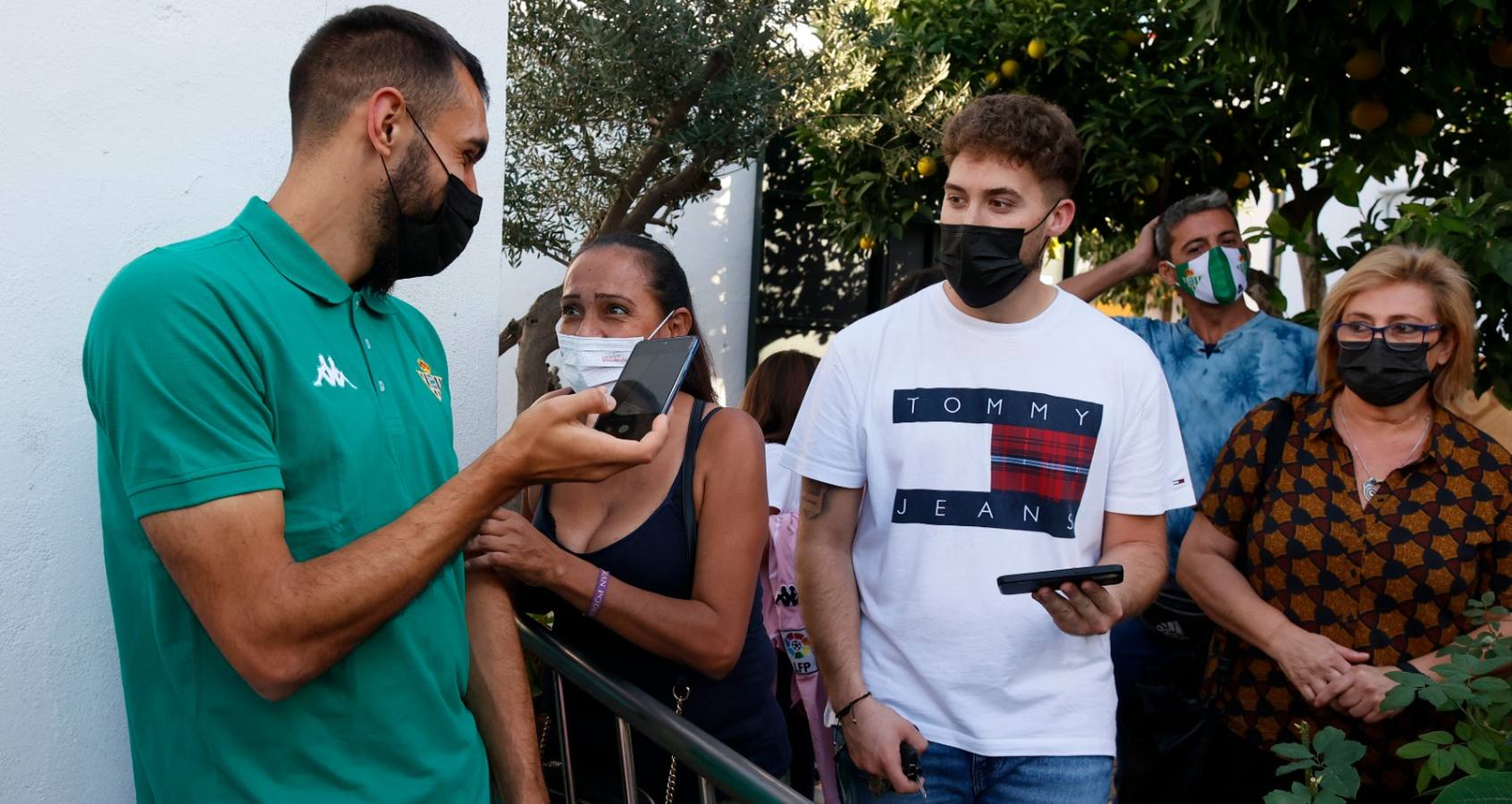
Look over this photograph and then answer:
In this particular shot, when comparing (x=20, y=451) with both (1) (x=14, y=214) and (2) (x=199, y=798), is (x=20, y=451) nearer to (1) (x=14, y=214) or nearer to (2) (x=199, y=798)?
(1) (x=14, y=214)

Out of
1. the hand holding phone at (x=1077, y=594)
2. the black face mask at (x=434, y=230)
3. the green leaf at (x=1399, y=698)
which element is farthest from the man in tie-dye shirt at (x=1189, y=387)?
the black face mask at (x=434, y=230)

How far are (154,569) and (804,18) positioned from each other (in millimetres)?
3896

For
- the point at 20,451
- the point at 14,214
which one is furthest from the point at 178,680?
the point at 14,214

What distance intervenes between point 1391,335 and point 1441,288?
18 cm

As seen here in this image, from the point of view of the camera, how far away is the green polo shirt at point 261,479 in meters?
1.44

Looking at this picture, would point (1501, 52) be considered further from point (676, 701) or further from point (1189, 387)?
point (676, 701)

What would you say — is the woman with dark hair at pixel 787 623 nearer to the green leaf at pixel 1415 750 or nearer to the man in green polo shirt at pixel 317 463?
the green leaf at pixel 1415 750

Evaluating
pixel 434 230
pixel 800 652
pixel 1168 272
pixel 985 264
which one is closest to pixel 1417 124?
pixel 1168 272

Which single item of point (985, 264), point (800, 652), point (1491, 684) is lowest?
point (800, 652)

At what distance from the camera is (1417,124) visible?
12.6 ft

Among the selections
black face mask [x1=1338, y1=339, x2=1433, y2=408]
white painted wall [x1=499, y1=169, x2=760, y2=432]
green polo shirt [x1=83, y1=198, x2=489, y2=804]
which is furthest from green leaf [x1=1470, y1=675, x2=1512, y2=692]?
white painted wall [x1=499, y1=169, x2=760, y2=432]

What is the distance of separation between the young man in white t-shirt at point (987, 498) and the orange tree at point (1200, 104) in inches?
49.9

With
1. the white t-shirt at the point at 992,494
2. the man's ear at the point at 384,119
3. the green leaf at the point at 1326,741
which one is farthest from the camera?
the white t-shirt at the point at 992,494

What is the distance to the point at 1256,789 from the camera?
125 inches
